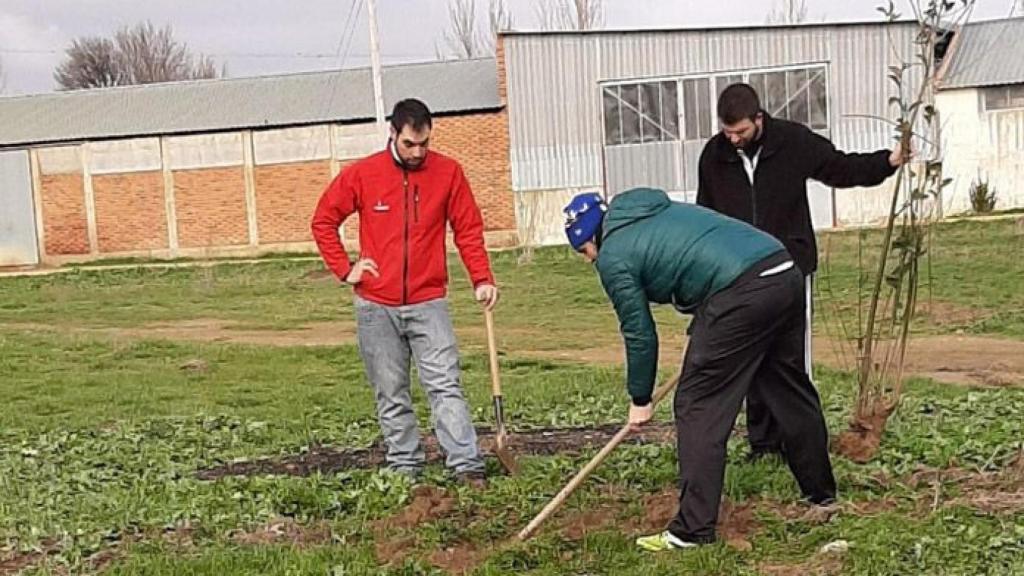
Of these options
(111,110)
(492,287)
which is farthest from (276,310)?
(111,110)

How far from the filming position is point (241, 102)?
112 ft

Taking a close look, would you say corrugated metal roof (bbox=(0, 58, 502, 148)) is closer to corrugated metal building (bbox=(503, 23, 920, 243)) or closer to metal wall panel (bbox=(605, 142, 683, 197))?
corrugated metal building (bbox=(503, 23, 920, 243))

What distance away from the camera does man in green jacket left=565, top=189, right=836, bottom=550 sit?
458 centimetres

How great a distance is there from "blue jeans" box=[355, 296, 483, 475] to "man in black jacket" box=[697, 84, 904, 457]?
1432 mm

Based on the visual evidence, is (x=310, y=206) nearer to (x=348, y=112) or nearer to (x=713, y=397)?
(x=348, y=112)

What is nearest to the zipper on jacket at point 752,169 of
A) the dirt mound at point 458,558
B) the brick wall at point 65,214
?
the dirt mound at point 458,558

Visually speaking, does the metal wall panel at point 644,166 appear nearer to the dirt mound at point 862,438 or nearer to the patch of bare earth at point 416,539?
the dirt mound at point 862,438

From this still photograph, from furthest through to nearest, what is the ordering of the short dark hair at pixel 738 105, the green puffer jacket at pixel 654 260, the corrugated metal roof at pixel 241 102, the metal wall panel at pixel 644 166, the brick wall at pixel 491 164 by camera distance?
the corrugated metal roof at pixel 241 102 < the brick wall at pixel 491 164 < the metal wall panel at pixel 644 166 < the short dark hair at pixel 738 105 < the green puffer jacket at pixel 654 260

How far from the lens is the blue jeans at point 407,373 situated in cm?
618

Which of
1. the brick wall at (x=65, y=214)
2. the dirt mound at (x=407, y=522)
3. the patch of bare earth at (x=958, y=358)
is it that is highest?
the brick wall at (x=65, y=214)

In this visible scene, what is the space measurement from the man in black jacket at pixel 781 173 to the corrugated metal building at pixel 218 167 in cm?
2462

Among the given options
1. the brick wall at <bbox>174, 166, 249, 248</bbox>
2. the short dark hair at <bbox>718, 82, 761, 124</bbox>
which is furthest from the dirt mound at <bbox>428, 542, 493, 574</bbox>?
the brick wall at <bbox>174, 166, 249, 248</bbox>

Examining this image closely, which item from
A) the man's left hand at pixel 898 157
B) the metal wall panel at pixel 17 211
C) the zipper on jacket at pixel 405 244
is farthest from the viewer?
the metal wall panel at pixel 17 211

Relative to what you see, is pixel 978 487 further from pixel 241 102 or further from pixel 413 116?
pixel 241 102
